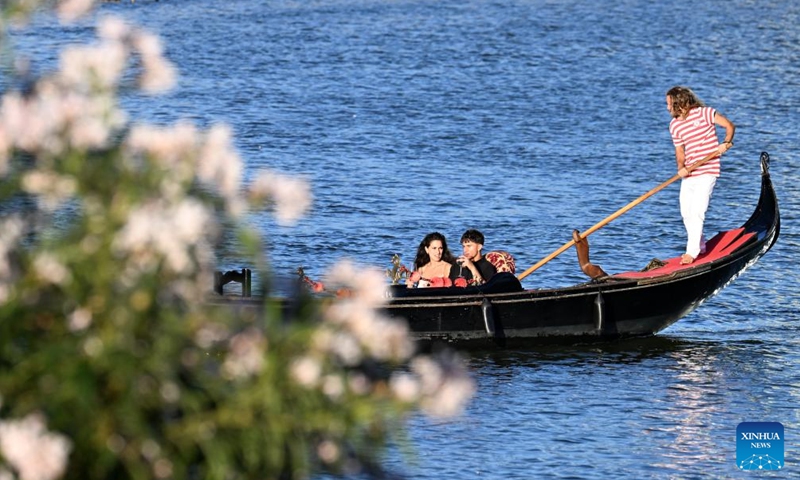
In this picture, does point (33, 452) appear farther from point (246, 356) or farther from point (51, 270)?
point (246, 356)

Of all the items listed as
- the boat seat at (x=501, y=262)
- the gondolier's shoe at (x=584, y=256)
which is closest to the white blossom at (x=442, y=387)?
the boat seat at (x=501, y=262)

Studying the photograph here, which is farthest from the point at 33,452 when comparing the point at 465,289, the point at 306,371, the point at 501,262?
the point at 501,262

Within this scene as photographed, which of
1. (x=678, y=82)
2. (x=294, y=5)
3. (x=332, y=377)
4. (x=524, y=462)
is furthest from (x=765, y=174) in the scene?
(x=294, y=5)

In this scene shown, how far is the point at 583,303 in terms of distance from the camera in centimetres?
1431

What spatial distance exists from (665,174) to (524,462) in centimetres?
1566

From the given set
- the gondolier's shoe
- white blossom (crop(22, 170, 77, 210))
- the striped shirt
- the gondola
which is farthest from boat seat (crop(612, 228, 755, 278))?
white blossom (crop(22, 170, 77, 210))

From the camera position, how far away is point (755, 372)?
14.5 m

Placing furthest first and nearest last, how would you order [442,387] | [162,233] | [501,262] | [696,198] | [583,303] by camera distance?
[583,303], [501,262], [696,198], [442,387], [162,233]

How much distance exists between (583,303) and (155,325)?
10.4m

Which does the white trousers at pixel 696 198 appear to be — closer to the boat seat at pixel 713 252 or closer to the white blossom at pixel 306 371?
the boat seat at pixel 713 252

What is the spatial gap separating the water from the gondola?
0.26m

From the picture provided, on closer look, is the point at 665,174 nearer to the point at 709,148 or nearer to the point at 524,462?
the point at 709,148

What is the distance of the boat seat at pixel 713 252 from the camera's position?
14.5 meters

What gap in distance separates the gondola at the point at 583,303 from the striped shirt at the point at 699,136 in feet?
3.98
